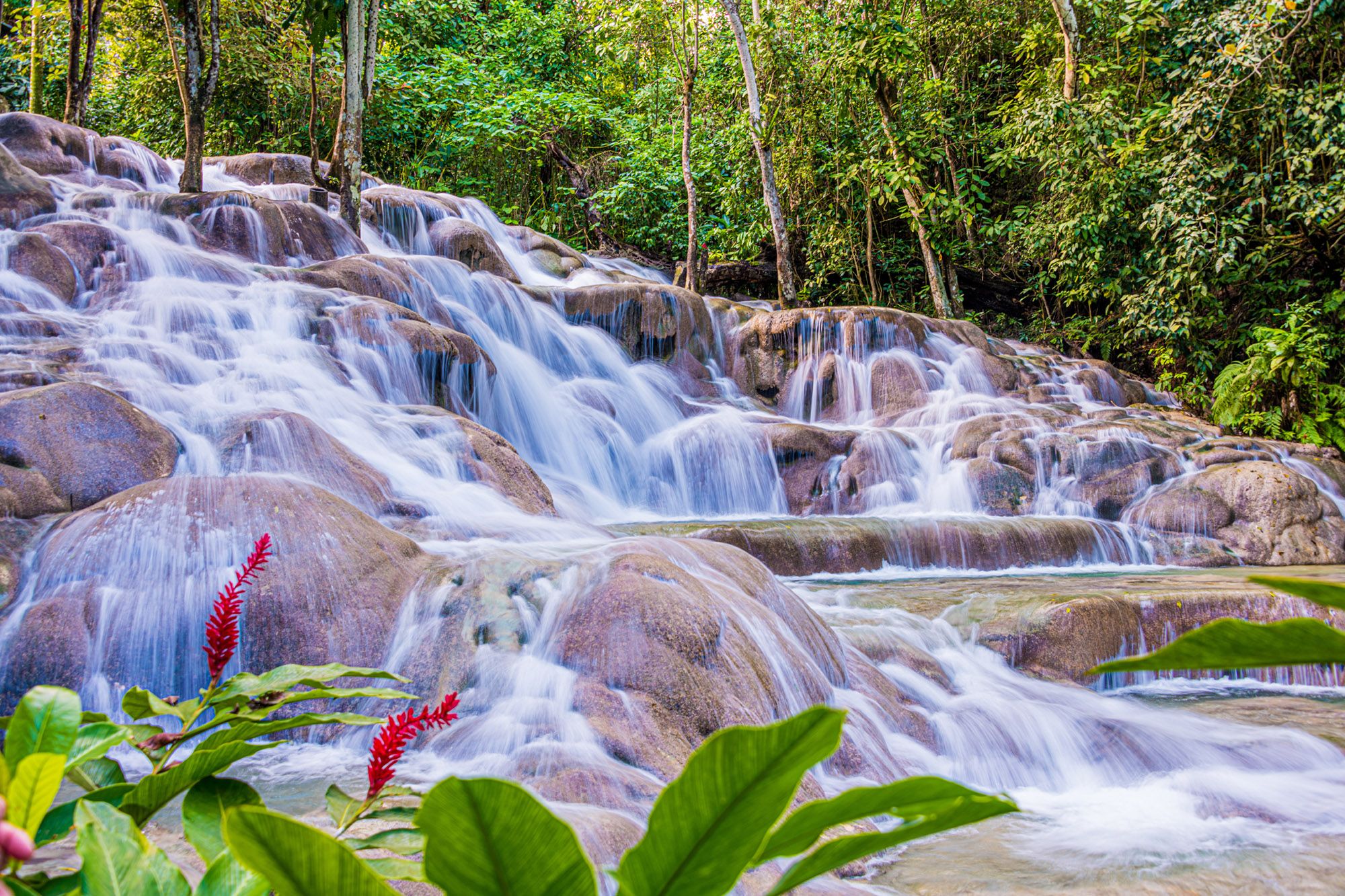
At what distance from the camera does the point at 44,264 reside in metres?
7.77

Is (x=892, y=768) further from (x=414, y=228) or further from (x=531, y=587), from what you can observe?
(x=414, y=228)

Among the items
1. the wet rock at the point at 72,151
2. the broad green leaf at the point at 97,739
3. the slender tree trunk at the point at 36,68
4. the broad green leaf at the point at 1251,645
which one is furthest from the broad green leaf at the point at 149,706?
the slender tree trunk at the point at 36,68

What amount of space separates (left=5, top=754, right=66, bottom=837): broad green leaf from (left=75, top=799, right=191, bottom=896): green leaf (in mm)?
28

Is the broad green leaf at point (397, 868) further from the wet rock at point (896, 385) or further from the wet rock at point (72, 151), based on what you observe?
the wet rock at point (72, 151)

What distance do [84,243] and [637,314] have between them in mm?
6102

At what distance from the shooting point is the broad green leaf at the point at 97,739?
751 millimetres

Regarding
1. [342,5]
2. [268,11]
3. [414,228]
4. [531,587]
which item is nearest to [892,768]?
[531,587]

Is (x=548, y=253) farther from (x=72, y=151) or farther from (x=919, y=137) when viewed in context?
(x=72, y=151)

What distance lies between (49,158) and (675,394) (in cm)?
832

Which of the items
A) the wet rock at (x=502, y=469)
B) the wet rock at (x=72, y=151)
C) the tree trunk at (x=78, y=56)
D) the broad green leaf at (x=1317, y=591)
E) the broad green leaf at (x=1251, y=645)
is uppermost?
the tree trunk at (x=78, y=56)

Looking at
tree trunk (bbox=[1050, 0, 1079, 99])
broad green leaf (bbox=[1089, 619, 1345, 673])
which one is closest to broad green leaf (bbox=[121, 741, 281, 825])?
broad green leaf (bbox=[1089, 619, 1345, 673])

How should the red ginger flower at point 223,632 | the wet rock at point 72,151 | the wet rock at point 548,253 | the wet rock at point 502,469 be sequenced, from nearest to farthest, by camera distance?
the red ginger flower at point 223,632
the wet rock at point 502,469
the wet rock at point 72,151
the wet rock at point 548,253

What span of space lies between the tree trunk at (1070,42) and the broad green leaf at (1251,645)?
47.6ft

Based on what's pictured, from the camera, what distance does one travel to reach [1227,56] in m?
10.6
